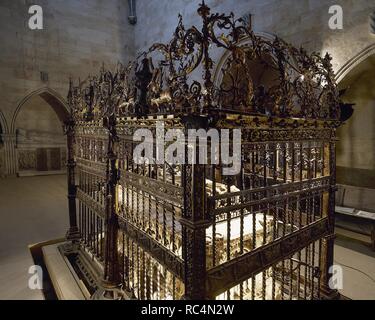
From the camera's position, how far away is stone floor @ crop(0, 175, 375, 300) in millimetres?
2842

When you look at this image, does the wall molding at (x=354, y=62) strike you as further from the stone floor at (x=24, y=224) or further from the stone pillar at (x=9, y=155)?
the stone pillar at (x=9, y=155)

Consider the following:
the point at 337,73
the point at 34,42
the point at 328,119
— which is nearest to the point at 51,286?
the point at 328,119

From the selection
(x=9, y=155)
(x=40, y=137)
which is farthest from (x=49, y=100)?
(x=9, y=155)

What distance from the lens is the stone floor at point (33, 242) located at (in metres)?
2.84

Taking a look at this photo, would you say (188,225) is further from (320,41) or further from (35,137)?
(35,137)

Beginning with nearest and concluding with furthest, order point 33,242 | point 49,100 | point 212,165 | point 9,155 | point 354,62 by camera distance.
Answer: point 212,165 → point 33,242 → point 354,62 → point 9,155 → point 49,100

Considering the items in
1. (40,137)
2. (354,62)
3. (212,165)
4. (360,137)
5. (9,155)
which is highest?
(354,62)

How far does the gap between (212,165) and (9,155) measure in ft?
31.9

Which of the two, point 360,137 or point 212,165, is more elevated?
point 360,137

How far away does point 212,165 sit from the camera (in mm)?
1567

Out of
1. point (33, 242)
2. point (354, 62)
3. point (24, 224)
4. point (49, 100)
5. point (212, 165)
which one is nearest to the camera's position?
point (212, 165)

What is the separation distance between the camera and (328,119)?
2.27 m

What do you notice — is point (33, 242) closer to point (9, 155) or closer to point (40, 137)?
point (9, 155)

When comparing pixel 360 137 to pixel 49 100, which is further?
pixel 49 100
